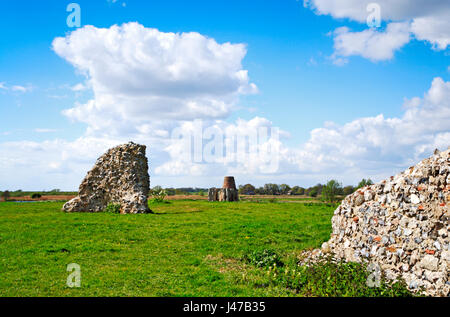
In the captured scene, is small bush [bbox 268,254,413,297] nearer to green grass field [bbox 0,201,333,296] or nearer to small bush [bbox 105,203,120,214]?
green grass field [bbox 0,201,333,296]

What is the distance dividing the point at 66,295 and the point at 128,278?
1.85 m

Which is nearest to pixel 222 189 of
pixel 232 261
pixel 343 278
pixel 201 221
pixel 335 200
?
pixel 335 200

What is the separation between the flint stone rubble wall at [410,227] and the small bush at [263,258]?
224 cm

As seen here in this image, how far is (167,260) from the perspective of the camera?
1252 cm

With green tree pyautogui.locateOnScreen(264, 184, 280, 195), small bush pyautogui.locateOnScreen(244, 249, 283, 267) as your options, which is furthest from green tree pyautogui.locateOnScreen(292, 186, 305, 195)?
small bush pyautogui.locateOnScreen(244, 249, 283, 267)

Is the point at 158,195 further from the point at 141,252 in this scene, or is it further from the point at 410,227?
the point at 410,227

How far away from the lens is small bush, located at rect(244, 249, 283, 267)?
39.1ft

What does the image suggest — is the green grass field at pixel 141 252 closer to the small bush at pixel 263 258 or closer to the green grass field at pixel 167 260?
the green grass field at pixel 167 260

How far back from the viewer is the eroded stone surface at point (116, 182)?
2702cm

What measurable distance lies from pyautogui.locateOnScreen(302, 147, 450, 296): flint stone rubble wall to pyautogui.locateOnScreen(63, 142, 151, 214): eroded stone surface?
18.6m

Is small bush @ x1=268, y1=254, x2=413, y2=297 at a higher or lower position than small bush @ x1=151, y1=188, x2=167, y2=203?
lower

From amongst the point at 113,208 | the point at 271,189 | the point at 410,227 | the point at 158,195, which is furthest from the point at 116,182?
the point at 271,189

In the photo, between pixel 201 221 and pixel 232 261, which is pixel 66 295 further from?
pixel 201 221

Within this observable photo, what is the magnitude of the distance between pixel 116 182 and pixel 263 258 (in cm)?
1846
